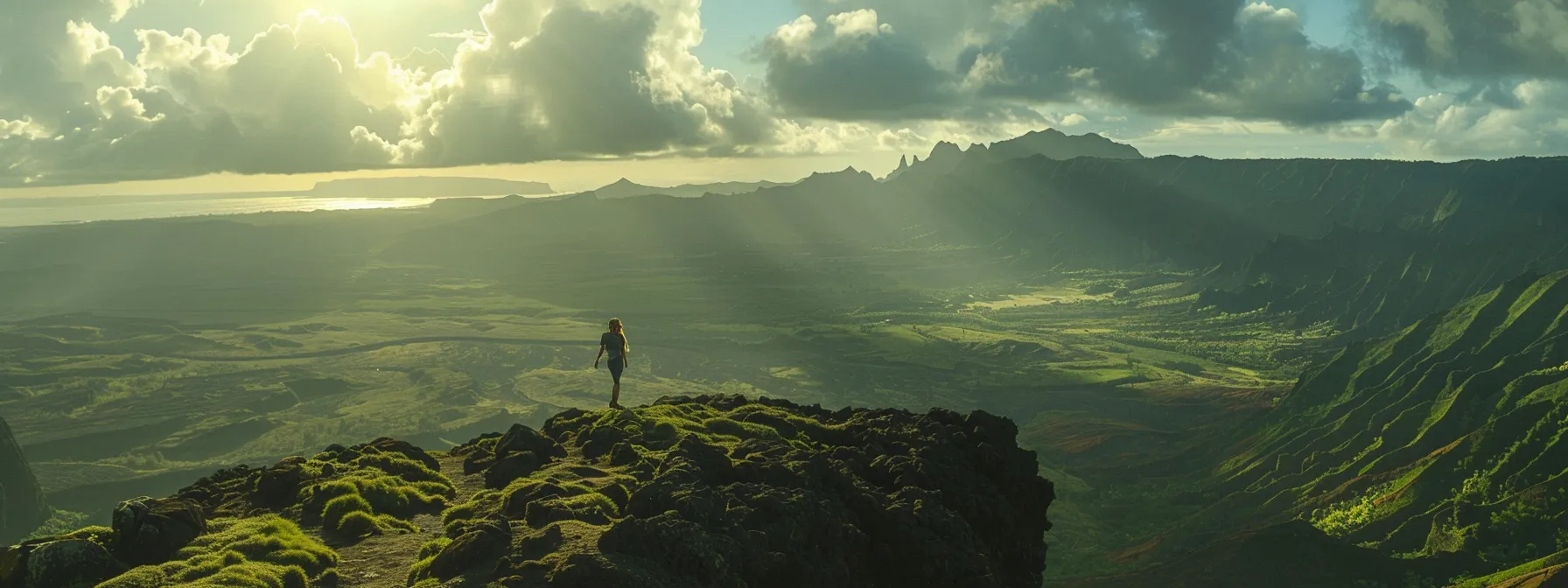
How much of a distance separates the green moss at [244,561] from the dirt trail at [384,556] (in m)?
0.65

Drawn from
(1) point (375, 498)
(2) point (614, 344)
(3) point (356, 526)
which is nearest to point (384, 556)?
(3) point (356, 526)

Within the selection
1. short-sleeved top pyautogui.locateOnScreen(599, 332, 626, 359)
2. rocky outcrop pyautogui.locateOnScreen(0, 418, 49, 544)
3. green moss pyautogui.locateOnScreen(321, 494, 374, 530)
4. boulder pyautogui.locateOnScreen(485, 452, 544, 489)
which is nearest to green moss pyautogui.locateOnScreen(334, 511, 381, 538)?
green moss pyautogui.locateOnScreen(321, 494, 374, 530)

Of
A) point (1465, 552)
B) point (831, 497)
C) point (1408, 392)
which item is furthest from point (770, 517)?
point (1408, 392)

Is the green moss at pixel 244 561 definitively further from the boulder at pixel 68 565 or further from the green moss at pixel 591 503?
the green moss at pixel 591 503

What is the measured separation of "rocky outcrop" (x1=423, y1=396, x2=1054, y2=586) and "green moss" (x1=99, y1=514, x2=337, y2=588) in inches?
137

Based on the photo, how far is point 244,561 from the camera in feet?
86.8

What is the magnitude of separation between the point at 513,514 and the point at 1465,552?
123 metres

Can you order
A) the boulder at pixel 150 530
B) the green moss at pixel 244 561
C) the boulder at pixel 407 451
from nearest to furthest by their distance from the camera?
the green moss at pixel 244 561 → the boulder at pixel 150 530 → the boulder at pixel 407 451

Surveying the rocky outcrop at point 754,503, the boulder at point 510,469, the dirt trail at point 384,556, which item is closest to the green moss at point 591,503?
the rocky outcrop at point 754,503

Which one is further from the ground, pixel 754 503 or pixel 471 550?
pixel 471 550

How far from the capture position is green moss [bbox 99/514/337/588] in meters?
24.5

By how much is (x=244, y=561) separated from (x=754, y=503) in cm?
1389

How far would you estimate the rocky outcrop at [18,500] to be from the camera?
614 ft

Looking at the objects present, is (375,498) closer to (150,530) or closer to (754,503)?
(150,530)
